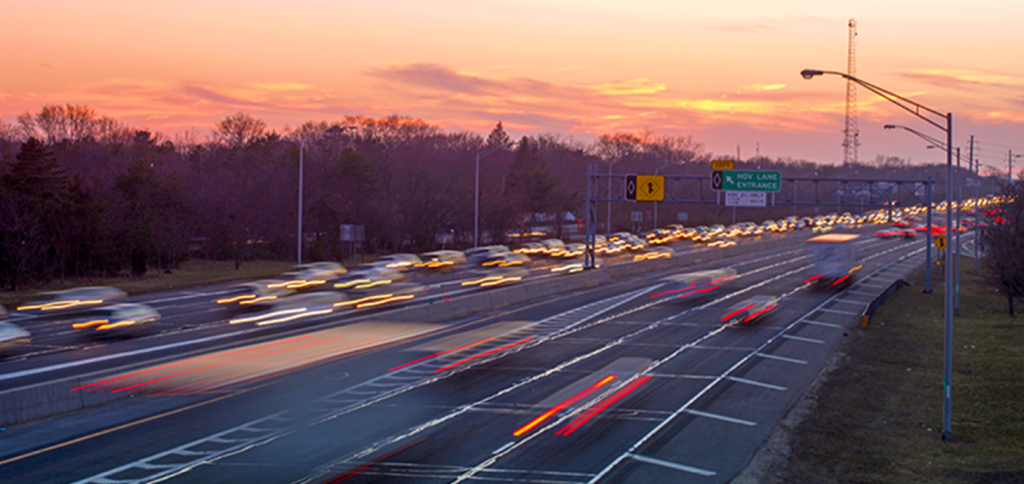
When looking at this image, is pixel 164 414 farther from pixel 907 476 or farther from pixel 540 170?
pixel 540 170

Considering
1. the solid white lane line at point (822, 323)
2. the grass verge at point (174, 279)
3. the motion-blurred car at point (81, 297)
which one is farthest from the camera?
the grass verge at point (174, 279)

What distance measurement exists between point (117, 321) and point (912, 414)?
84.9 ft

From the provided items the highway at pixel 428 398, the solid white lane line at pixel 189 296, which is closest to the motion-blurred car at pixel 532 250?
the solid white lane line at pixel 189 296

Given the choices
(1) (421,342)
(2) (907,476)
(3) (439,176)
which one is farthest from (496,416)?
(3) (439,176)

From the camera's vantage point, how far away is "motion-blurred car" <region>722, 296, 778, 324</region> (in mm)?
35656

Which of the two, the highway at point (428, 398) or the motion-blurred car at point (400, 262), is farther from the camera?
the motion-blurred car at point (400, 262)

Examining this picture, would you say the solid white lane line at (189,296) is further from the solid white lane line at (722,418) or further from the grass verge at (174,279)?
the solid white lane line at (722,418)

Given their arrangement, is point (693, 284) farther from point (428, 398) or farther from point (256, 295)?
point (428, 398)

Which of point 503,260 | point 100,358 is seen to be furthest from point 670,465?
point 503,260

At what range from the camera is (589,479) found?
1353cm

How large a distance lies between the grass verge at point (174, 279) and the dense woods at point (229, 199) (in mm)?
1473

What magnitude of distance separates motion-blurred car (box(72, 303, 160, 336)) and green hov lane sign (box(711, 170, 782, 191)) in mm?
36670

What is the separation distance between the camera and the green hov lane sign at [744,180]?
5162 cm

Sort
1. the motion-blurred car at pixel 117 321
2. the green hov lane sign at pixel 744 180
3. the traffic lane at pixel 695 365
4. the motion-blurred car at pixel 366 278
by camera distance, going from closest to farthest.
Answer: the traffic lane at pixel 695 365 → the motion-blurred car at pixel 117 321 → the motion-blurred car at pixel 366 278 → the green hov lane sign at pixel 744 180
